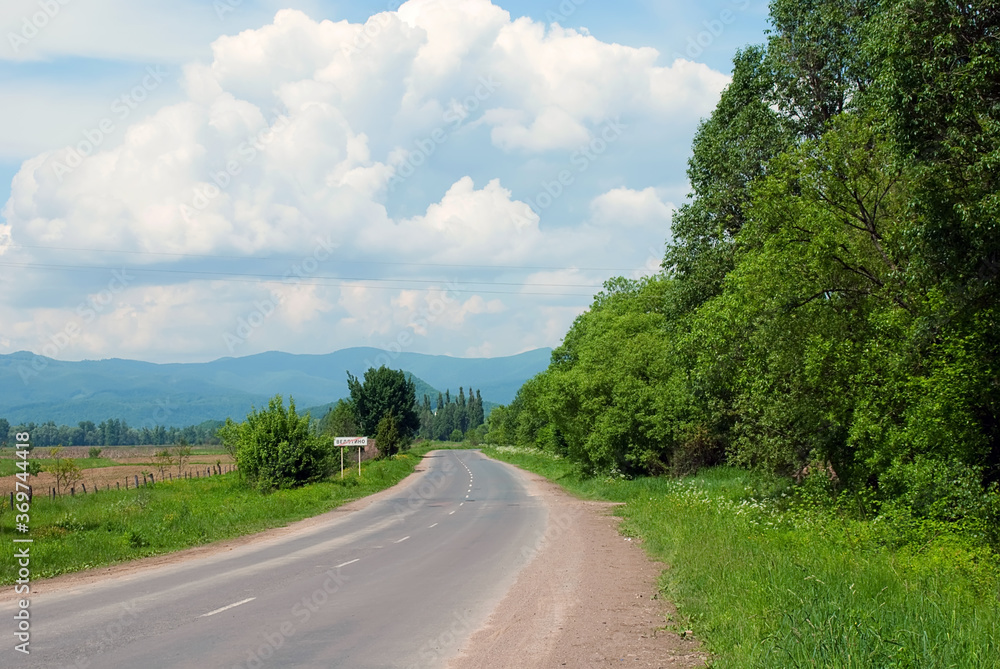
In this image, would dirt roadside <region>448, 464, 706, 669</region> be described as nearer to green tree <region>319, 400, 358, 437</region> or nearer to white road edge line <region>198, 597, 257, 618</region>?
white road edge line <region>198, 597, 257, 618</region>

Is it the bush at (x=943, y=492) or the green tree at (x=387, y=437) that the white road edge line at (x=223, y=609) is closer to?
the bush at (x=943, y=492)

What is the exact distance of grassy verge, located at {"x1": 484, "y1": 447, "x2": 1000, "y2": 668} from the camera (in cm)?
657

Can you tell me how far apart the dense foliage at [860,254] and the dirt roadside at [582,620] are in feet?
19.9

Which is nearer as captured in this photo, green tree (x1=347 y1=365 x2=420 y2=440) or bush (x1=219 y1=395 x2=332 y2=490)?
bush (x1=219 y1=395 x2=332 y2=490)

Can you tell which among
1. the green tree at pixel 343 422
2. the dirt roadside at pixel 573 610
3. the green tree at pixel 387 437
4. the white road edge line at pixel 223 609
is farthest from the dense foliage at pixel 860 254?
the green tree at pixel 343 422

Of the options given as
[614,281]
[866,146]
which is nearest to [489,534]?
[866,146]

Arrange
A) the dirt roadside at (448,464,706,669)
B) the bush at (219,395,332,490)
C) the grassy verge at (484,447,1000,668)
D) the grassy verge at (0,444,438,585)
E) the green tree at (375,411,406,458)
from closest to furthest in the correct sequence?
1. the grassy verge at (484,447,1000,668)
2. the dirt roadside at (448,464,706,669)
3. the grassy verge at (0,444,438,585)
4. the bush at (219,395,332,490)
5. the green tree at (375,411,406,458)

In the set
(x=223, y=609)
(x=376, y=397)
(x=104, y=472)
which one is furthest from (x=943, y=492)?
(x=376, y=397)

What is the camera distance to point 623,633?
9430 millimetres

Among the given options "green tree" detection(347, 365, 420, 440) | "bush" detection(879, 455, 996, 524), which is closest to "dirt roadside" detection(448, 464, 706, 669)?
"bush" detection(879, 455, 996, 524)

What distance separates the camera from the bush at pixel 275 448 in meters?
38.0

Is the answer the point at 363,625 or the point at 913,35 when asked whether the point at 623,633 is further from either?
the point at 913,35

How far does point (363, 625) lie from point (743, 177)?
74.8 feet

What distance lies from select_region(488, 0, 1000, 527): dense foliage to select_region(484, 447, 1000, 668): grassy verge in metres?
2.40
